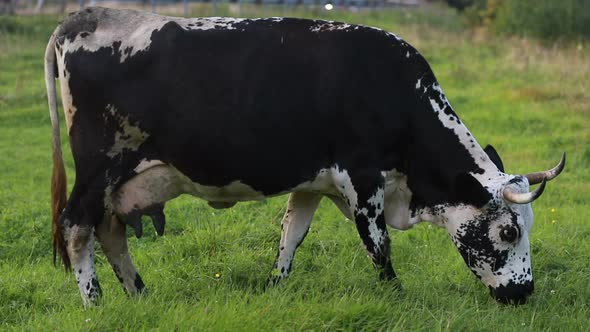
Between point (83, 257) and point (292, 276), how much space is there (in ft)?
4.38

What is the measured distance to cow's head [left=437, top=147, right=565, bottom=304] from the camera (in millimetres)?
6008

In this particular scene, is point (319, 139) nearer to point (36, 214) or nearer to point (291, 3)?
Result: point (36, 214)

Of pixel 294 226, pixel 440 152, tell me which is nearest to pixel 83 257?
pixel 294 226

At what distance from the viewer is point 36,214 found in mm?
8133

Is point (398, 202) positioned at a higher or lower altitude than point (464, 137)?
lower

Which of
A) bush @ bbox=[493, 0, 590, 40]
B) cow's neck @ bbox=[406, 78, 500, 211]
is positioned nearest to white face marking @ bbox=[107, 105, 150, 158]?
cow's neck @ bbox=[406, 78, 500, 211]

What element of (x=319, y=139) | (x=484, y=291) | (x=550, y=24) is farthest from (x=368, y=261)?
(x=550, y=24)

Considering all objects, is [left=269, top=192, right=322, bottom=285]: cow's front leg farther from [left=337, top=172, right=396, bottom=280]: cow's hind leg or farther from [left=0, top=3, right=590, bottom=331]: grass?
[left=337, top=172, right=396, bottom=280]: cow's hind leg

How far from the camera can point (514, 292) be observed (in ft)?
19.8

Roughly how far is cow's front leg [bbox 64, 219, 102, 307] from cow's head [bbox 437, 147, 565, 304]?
2245 mm

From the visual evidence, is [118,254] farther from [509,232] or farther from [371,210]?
[509,232]

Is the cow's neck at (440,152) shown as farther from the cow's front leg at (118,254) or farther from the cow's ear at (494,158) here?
the cow's front leg at (118,254)

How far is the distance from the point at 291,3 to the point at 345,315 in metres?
27.8

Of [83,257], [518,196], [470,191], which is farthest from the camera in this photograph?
[470,191]
